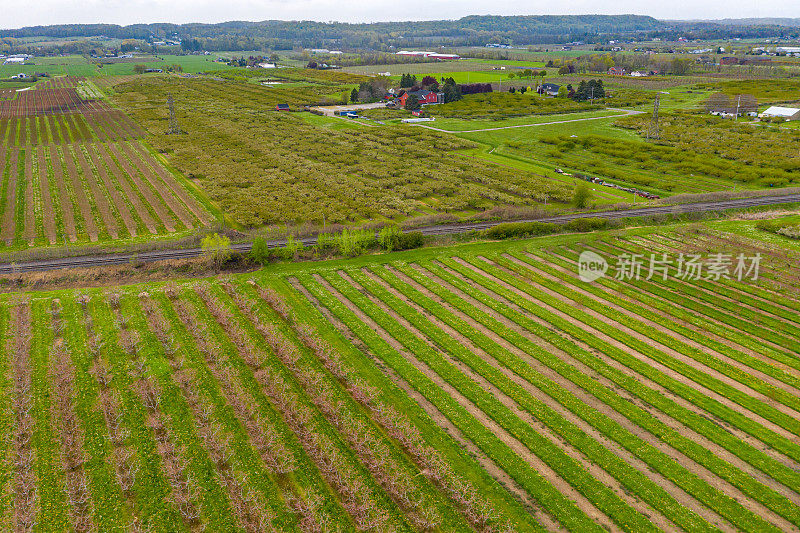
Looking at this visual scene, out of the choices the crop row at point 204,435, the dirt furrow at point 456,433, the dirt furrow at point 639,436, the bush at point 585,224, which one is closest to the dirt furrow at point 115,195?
the crop row at point 204,435

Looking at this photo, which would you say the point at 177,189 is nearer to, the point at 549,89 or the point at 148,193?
the point at 148,193

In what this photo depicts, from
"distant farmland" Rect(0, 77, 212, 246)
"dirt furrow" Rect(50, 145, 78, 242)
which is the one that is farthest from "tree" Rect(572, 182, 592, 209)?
"dirt furrow" Rect(50, 145, 78, 242)

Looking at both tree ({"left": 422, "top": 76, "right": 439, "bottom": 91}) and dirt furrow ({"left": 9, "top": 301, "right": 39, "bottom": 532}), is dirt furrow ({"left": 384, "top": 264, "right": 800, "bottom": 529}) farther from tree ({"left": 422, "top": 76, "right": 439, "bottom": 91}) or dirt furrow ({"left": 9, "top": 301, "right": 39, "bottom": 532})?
tree ({"left": 422, "top": 76, "right": 439, "bottom": 91})

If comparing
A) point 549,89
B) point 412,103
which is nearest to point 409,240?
point 412,103

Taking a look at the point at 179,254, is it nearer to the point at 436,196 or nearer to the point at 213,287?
the point at 213,287

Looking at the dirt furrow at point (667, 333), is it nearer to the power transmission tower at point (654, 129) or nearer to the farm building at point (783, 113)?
the power transmission tower at point (654, 129)

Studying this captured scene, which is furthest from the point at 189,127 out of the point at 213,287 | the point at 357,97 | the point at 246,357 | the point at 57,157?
the point at 246,357
